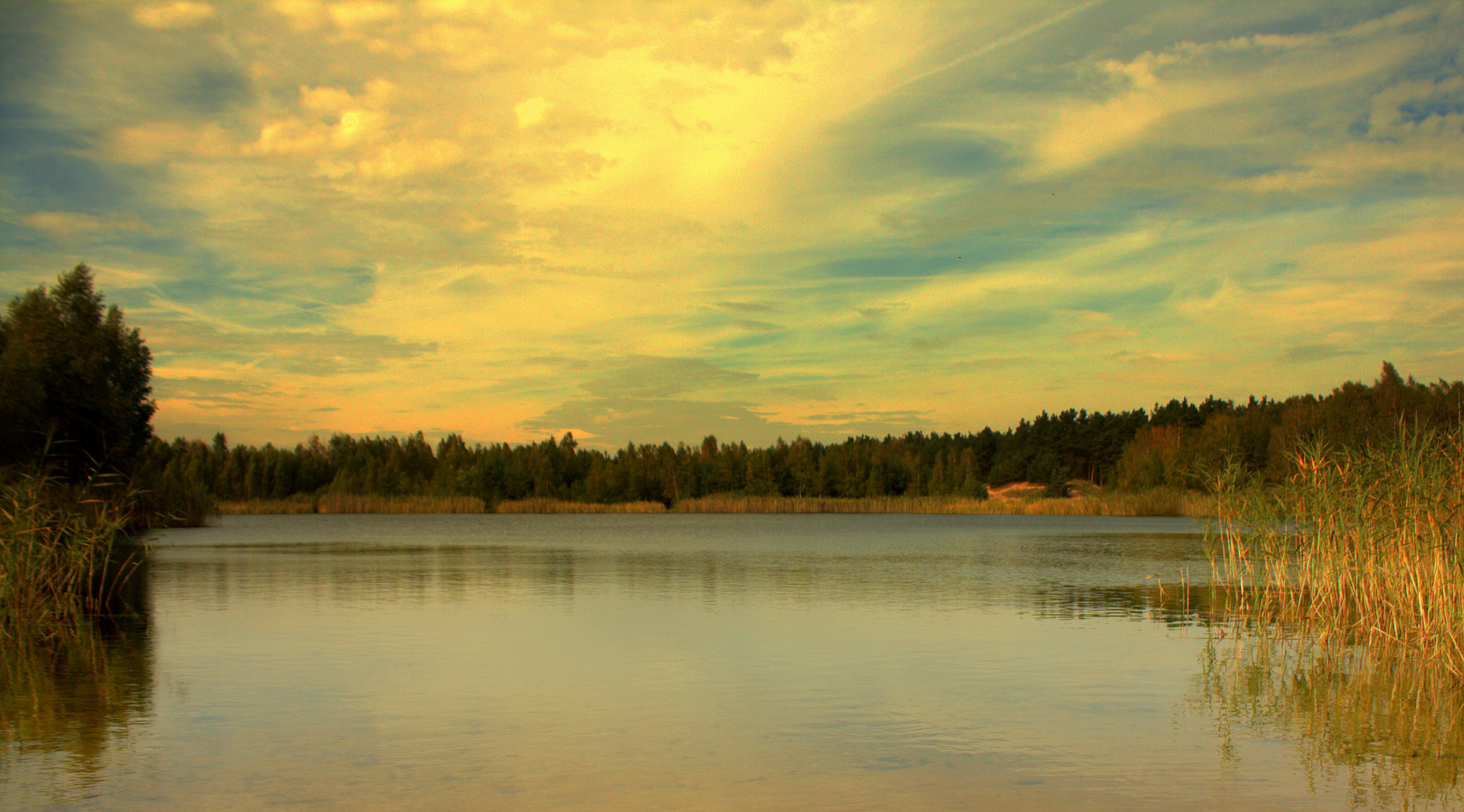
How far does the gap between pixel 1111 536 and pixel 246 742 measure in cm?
4146

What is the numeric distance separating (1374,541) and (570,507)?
9724cm

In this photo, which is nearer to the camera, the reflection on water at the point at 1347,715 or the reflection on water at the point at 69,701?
the reflection on water at the point at 1347,715

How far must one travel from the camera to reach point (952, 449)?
13400 centimetres

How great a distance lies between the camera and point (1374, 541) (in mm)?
11594

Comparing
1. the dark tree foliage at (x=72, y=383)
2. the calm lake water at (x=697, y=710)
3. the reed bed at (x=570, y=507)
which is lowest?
the reed bed at (x=570, y=507)

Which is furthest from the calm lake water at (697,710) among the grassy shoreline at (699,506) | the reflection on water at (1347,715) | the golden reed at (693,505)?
the golden reed at (693,505)

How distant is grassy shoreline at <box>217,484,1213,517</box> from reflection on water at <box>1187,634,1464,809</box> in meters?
72.6

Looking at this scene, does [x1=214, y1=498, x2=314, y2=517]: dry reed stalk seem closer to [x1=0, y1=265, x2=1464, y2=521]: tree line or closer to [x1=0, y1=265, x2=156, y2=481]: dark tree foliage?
[x1=0, y1=265, x2=1464, y2=521]: tree line

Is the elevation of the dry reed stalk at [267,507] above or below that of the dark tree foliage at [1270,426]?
below

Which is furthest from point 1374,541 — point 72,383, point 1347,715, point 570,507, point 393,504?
point 570,507

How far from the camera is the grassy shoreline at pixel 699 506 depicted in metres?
88.9

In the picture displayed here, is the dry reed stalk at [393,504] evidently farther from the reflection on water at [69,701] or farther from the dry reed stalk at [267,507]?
the reflection on water at [69,701]

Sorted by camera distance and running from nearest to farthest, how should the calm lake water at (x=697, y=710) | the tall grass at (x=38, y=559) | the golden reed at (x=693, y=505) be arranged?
the calm lake water at (x=697, y=710), the tall grass at (x=38, y=559), the golden reed at (x=693, y=505)

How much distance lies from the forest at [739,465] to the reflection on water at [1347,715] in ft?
253
